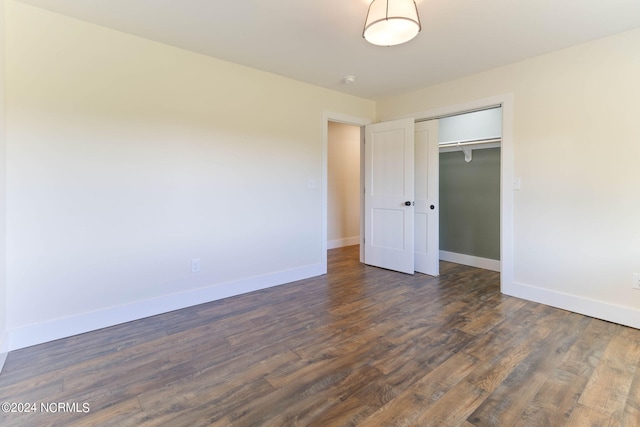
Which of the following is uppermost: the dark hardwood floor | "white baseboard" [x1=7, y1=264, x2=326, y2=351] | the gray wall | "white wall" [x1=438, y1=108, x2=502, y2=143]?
→ "white wall" [x1=438, y1=108, x2=502, y2=143]

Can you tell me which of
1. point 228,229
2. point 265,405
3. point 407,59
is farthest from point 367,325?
point 407,59

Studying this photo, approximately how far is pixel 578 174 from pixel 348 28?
94.6 inches

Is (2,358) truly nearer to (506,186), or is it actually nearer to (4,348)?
(4,348)

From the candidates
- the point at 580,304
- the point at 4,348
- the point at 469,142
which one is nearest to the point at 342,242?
the point at 469,142

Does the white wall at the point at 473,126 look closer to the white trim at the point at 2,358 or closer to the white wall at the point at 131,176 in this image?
the white wall at the point at 131,176

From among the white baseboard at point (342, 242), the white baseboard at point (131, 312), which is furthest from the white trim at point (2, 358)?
the white baseboard at point (342, 242)

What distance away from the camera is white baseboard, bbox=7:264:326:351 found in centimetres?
218

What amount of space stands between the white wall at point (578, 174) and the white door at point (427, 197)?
837 mm

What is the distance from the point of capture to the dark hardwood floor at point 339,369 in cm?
151

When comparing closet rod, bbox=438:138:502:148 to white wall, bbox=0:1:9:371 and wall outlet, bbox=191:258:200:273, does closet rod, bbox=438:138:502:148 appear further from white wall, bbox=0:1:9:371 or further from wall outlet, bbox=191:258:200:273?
white wall, bbox=0:1:9:371

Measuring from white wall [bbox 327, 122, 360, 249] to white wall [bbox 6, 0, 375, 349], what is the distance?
2.16 m

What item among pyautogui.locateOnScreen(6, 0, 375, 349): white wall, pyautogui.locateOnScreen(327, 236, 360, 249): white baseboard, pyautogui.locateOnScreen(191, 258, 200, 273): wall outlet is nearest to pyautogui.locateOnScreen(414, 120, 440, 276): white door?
pyautogui.locateOnScreen(6, 0, 375, 349): white wall

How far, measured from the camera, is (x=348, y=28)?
2387 mm

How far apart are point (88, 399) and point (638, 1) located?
421 centimetres
